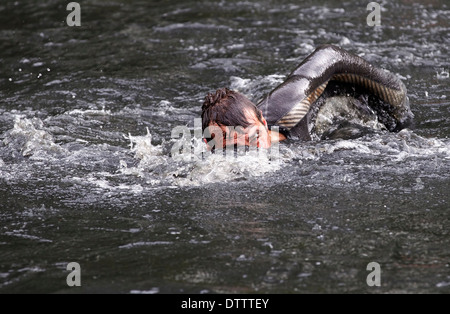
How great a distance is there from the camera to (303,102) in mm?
5105

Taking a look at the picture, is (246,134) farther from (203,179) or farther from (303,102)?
(303,102)

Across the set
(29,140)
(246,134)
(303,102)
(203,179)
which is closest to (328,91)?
(303,102)

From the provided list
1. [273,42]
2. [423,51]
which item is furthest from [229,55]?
[423,51]

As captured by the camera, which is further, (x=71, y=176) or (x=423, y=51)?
(x=423, y=51)

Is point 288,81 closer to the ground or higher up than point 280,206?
higher up

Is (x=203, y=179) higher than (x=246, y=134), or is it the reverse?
(x=246, y=134)

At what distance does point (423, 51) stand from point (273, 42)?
1.73 m

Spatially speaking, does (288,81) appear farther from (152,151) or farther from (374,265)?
(374,265)

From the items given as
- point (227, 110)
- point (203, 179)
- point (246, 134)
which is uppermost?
point (227, 110)

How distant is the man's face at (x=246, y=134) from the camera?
466 cm

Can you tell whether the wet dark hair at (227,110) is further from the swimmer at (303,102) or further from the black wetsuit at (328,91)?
the black wetsuit at (328,91)

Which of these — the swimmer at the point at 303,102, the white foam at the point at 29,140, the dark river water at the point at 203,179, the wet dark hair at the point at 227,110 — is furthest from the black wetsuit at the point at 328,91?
the white foam at the point at 29,140

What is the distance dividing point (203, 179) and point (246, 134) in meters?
0.41

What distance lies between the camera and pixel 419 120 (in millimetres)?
5949
